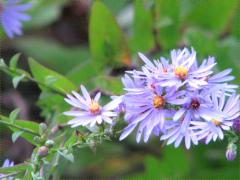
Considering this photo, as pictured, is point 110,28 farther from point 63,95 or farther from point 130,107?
point 130,107

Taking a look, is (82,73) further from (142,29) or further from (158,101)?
(158,101)

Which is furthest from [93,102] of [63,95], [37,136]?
[63,95]

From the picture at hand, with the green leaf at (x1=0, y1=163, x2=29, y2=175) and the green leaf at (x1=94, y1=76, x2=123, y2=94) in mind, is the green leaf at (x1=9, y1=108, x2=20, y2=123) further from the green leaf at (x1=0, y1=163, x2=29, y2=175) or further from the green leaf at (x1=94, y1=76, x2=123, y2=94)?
the green leaf at (x1=94, y1=76, x2=123, y2=94)

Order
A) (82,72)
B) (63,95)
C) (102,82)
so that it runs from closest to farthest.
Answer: (63,95) < (102,82) < (82,72)

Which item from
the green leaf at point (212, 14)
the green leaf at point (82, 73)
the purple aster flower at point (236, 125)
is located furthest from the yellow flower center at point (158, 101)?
the green leaf at point (212, 14)

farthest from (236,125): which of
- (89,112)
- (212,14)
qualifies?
(212,14)
